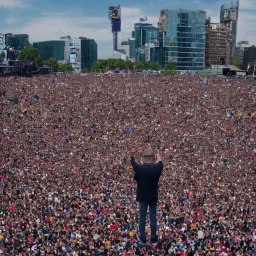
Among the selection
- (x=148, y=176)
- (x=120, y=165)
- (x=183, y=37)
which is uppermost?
(x=183, y=37)

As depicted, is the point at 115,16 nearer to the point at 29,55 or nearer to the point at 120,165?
the point at 29,55

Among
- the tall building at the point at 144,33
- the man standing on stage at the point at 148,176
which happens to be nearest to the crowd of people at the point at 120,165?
the man standing on stage at the point at 148,176

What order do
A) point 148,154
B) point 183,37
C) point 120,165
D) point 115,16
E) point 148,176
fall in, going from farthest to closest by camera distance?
point 115,16
point 183,37
point 120,165
point 148,176
point 148,154

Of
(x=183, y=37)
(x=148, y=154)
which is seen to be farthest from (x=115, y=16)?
→ (x=148, y=154)

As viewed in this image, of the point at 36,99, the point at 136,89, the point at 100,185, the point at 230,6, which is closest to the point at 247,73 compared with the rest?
the point at 136,89

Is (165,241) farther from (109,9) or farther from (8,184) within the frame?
(109,9)

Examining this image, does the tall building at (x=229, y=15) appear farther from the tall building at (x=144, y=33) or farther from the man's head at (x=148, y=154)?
the man's head at (x=148, y=154)
